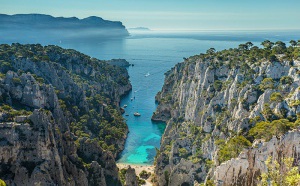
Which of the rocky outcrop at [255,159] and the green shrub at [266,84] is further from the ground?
the green shrub at [266,84]

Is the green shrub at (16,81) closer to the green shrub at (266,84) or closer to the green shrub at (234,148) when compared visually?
the green shrub at (234,148)

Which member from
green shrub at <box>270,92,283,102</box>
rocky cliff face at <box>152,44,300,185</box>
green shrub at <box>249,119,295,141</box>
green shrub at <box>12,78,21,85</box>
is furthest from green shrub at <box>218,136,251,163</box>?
green shrub at <box>12,78,21,85</box>

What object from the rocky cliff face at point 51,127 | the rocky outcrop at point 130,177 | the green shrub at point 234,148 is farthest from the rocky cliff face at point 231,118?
the rocky cliff face at point 51,127

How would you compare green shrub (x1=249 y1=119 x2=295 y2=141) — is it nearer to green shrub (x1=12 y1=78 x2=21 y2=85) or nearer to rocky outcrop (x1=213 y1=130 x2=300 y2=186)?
rocky outcrop (x1=213 y1=130 x2=300 y2=186)

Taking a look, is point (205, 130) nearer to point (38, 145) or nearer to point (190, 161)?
point (190, 161)

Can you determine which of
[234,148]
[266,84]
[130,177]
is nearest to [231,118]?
[266,84]
